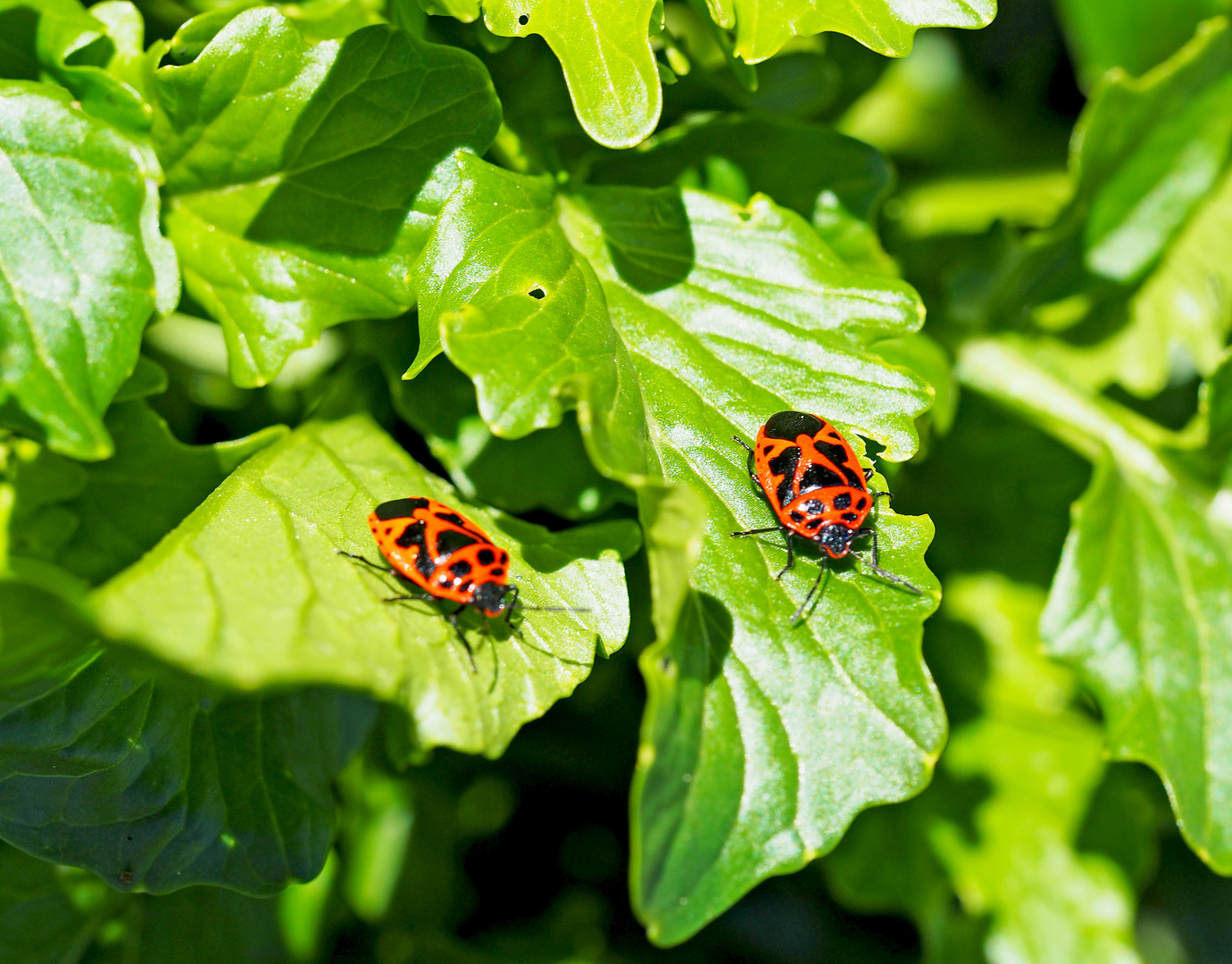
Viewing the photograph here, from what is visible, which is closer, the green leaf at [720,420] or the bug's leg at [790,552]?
the green leaf at [720,420]

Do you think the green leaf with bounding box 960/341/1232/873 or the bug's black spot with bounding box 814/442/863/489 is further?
the green leaf with bounding box 960/341/1232/873

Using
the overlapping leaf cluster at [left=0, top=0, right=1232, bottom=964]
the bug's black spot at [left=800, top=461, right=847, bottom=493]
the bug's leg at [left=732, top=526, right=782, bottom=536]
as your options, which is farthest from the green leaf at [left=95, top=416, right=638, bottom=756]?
the bug's black spot at [left=800, top=461, right=847, bottom=493]

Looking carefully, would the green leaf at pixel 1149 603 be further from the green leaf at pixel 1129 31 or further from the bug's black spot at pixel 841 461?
the green leaf at pixel 1129 31

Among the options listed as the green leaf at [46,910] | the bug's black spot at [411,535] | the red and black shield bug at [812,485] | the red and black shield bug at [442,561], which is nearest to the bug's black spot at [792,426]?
the red and black shield bug at [812,485]

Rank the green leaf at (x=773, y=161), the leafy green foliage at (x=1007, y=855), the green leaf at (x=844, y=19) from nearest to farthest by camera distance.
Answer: the green leaf at (x=844, y=19)
the green leaf at (x=773, y=161)
the leafy green foliage at (x=1007, y=855)

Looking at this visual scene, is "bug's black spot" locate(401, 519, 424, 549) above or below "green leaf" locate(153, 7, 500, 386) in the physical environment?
below

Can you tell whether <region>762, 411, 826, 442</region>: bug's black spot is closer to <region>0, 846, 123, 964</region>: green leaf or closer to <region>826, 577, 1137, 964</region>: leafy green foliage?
<region>826, 577, 1137, 964</region>: leafy green foliage

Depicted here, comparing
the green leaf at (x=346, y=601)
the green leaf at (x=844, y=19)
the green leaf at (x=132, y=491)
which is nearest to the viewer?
the green leaf at (x=346, y=601)

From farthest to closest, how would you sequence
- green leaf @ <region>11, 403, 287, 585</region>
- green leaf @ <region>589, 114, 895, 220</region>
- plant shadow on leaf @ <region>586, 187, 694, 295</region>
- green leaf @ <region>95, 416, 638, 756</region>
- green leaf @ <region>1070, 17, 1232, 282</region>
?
green leaf @ <region>1070, 17, 1232, 282</region> → green leaf @ <region>589, 114, 895, 220</region> → plant shadow on leaf @ <region>586, 187, 694, 295</region> → green leaf @ <region>11, 403, 287, 585</region> → green leaf @ <region>95, 416, 638, 756</region>
